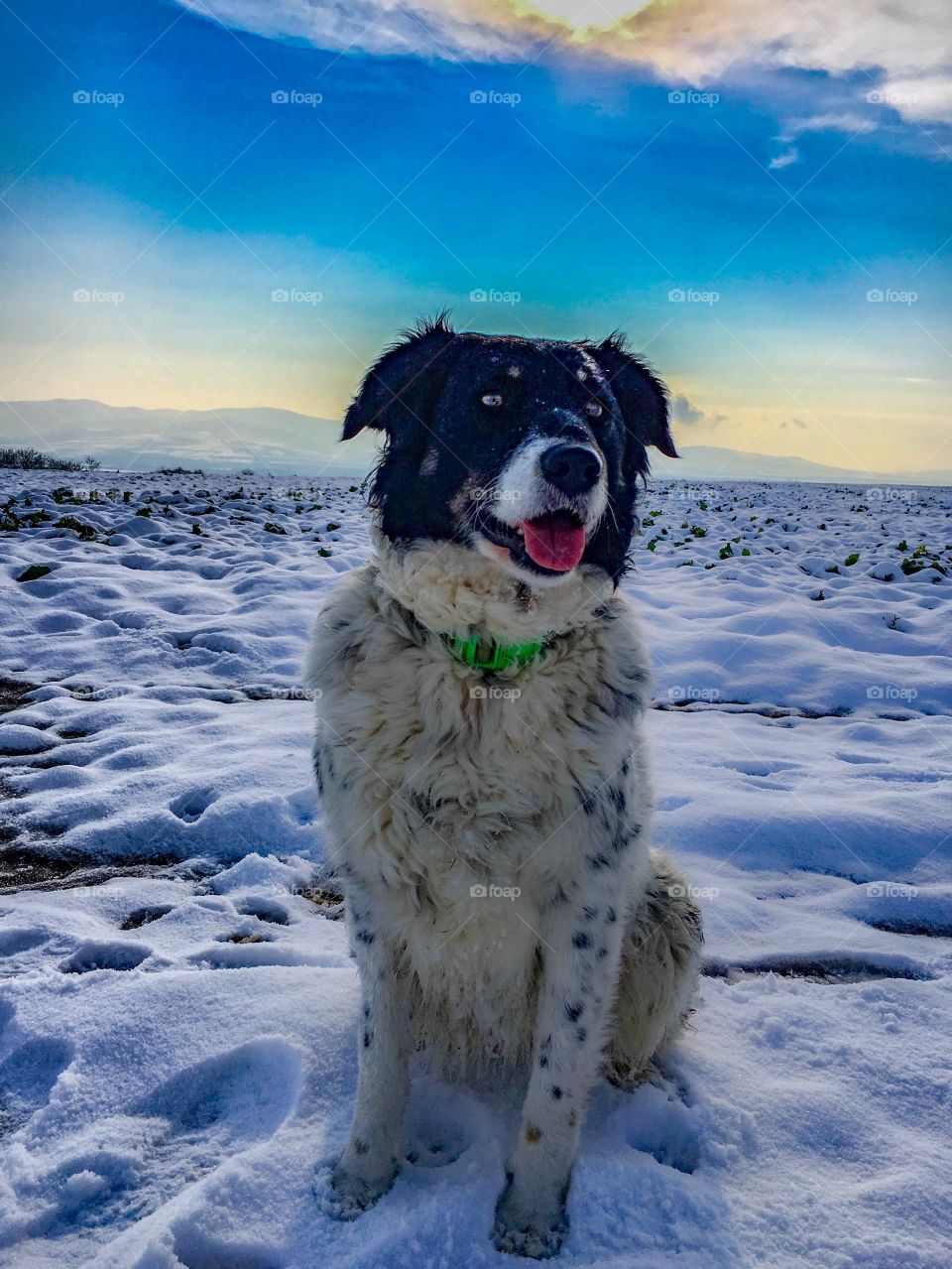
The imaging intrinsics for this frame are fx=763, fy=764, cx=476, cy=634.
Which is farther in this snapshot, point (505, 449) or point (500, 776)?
point (505, 449)

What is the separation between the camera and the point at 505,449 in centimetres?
232

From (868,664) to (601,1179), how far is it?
17.9 feet

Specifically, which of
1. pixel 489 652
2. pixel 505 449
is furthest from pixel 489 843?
pixel 505 449

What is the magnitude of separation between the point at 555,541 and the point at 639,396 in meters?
0.93

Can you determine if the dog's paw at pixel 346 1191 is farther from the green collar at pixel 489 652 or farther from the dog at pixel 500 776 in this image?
the green collar at pixel 489 652

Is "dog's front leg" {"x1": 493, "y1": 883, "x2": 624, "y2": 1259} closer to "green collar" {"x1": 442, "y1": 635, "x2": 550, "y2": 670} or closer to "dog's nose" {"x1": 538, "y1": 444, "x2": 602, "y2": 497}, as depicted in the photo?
"green collar" {"x1": 442, "y1": 635, "x2": 550, "y2": 670}

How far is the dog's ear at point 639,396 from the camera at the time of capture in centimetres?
278

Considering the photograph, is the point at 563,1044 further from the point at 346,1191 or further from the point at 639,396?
the point at 639,396

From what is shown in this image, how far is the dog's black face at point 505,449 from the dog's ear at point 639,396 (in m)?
0.05

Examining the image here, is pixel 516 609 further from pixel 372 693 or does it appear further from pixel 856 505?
pixel 856 505

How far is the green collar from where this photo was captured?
2.12m

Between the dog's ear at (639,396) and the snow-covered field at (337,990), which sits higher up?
the dog's ear at (639,396)

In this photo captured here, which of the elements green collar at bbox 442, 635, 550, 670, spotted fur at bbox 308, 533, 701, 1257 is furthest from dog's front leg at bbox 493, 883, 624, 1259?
green collar at bbox 442, 635, 550, 670

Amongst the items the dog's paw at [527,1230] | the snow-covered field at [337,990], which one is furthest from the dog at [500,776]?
the snow-covered field at [337,990]
